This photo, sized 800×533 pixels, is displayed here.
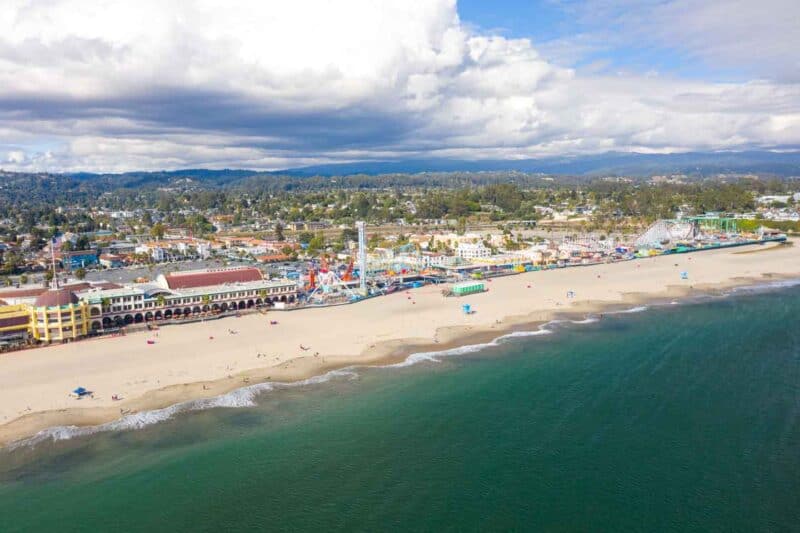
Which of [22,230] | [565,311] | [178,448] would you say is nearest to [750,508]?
[178,448]

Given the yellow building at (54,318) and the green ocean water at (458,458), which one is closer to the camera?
the green ocean water at (458,458)

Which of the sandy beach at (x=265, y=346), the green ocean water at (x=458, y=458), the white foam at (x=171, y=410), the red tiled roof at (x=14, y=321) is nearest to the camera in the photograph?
the green ocean water at (x=458, y=458)

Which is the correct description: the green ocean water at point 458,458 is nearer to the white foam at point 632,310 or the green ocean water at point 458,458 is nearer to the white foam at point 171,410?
the white foam at point 171,410

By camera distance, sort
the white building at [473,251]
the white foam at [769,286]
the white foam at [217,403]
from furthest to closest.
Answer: the white building at [473,251] → the white foam at [769,286] → the white foam at [217,403]

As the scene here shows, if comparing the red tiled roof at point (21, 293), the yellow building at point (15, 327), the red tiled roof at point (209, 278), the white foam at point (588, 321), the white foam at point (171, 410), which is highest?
the red tiled roof at point (209, 278)

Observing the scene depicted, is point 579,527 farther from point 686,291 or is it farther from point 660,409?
point 686,291

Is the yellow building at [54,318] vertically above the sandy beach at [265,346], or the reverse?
the yellow building at [54,318]

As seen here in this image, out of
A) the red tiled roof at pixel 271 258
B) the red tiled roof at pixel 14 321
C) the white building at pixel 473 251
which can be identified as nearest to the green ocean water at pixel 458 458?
the red tiled roof at pixel 14 321
